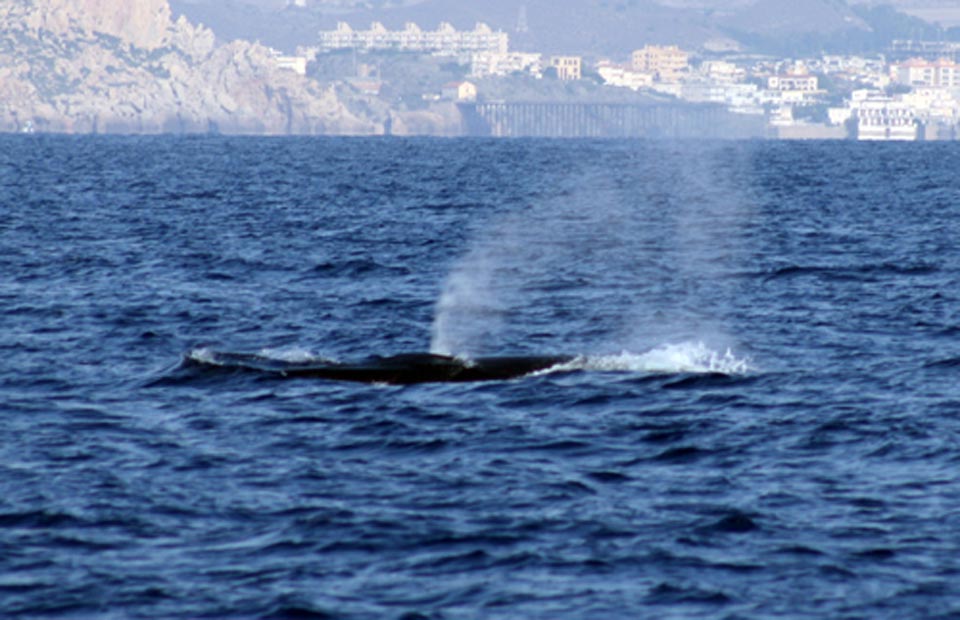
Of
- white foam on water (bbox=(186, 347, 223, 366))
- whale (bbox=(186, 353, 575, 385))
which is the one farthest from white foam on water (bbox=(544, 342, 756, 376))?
white foam on water (bbox=(186, 347, 223, 366))

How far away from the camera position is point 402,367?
96.2 ft

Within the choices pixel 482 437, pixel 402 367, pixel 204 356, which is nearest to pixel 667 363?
pixel 402 367

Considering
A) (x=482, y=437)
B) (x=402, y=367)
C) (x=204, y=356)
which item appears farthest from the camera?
(x=204, y=356)

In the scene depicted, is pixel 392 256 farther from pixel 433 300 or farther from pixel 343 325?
pixel 343 325

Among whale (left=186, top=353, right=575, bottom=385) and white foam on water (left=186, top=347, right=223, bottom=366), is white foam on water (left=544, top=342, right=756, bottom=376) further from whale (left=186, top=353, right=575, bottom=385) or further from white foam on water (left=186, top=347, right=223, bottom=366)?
white foam on water (left=186, top=347, right=223, bottom=366)

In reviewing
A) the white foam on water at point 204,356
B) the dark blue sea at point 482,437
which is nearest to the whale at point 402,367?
the white foam on water at point 204,356

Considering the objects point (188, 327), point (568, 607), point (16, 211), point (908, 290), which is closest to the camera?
point (568, 607)

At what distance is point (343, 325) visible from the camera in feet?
124

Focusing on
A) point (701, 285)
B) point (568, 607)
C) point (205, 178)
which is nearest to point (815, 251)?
point (701, 285)

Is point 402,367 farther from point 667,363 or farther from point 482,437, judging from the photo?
point 667,363

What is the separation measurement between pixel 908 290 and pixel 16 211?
152 ft

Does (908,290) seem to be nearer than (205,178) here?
Yes

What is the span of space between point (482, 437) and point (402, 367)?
5.33m

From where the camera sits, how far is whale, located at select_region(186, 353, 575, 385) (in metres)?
29.0
